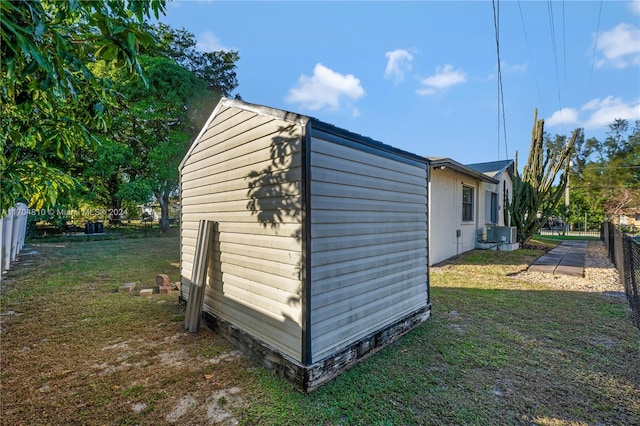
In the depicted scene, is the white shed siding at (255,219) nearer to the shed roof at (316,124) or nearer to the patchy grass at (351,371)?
the shed roof at (316,124)

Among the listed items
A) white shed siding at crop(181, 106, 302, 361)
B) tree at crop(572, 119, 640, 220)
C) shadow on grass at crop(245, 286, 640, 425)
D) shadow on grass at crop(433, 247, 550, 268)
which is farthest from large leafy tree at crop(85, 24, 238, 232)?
tree at crop(572, 119, 640, 220)

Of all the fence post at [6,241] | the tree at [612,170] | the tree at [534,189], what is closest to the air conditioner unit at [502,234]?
the tree at [534,189]

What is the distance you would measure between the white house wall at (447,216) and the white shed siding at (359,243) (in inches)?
169

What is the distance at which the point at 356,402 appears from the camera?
2314 millimetres

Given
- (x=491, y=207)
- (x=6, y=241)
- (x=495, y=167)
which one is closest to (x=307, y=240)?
(x=6, y=241)

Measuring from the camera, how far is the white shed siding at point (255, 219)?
8.36 feet

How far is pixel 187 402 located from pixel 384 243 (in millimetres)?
2389

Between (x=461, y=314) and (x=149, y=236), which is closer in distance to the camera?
(x=461, y=314)

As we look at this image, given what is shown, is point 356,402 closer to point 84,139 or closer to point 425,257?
point 425,257

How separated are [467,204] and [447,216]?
1.97 metres

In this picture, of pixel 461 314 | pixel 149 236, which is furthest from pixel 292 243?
pixel 149 236

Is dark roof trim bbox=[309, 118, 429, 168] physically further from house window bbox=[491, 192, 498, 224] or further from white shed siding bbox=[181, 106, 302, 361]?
house window bbox=[491, 192, 498, 224]

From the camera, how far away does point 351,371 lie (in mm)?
2764

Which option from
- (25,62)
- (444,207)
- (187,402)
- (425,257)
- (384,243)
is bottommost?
(187,402)
